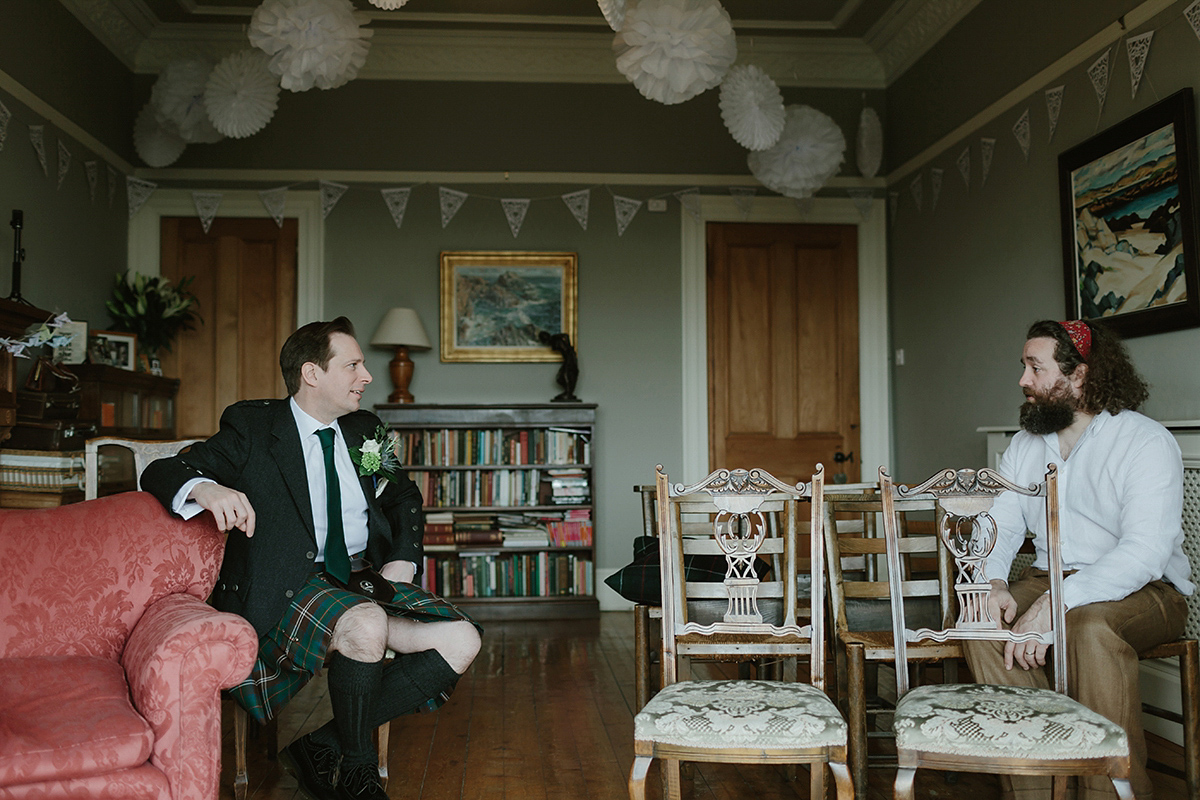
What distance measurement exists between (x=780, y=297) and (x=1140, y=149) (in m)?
2.50

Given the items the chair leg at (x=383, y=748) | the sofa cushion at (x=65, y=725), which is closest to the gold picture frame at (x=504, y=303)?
the chair leg at (x=383, y=748)

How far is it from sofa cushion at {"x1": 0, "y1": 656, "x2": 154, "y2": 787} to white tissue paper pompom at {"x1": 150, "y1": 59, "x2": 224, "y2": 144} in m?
3.25

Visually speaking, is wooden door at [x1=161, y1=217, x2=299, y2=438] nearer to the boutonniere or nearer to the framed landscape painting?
the boutonniere

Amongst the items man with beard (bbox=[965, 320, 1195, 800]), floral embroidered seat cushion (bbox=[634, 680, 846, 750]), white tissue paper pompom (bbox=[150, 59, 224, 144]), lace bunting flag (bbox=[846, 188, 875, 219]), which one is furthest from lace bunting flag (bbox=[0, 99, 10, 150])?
lace bunting flag (bbox=[846, 188, 875, 219])

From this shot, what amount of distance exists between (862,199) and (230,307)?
3.99 meters

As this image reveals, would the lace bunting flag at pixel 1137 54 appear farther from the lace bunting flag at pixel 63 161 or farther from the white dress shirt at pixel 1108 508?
the lace bunting flag at pixel 63 161

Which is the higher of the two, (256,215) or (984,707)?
(256,215)

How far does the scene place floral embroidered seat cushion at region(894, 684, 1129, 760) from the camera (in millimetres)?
1771

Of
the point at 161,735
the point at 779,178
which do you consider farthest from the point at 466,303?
the point at 161,735

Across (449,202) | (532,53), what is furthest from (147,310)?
(532,53)

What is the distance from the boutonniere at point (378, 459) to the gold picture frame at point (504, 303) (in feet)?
9.71

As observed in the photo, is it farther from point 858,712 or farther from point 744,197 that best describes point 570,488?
point 858,712

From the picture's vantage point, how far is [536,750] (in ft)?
9.42

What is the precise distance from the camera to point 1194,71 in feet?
10.1
